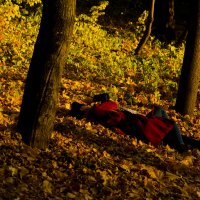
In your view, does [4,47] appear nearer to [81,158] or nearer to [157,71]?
[157,71]

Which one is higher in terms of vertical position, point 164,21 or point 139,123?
point 164,21

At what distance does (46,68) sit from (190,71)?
5.59m

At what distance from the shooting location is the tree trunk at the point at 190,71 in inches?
404

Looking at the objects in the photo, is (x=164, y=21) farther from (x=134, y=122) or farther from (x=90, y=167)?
(x=90, y=167)

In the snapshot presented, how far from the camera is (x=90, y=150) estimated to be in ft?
22.0

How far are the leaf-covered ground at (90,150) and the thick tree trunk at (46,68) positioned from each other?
33 cm

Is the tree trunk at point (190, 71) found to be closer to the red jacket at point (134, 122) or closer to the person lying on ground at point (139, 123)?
the person lying on ground at point (139, 123)

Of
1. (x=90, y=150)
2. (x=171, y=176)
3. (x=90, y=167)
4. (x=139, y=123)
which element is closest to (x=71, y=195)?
(x=90, y=167)

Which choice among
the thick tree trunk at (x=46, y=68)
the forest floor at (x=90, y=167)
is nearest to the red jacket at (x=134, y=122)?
the forest floor at (x=90, y=167)

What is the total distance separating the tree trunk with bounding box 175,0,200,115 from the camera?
10.3 meters

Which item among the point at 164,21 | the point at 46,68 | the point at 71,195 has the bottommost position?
the point at 71,195

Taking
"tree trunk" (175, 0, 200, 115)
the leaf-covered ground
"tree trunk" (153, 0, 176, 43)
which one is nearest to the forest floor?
the leaf-covered ground

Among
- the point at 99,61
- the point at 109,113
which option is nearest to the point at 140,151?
the point at 109,113

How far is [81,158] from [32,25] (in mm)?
10010
